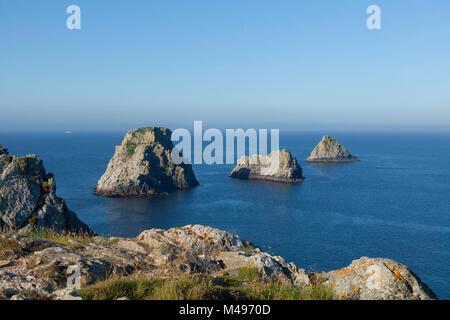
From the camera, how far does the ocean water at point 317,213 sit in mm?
60531

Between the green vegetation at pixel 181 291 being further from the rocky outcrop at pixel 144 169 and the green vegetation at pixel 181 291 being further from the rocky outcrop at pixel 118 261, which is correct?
the rocky outcrop at pixel 144 169

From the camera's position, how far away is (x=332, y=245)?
63.8m

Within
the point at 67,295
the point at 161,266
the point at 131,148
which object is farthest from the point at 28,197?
the point at 131,148

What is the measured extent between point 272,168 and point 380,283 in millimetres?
142716

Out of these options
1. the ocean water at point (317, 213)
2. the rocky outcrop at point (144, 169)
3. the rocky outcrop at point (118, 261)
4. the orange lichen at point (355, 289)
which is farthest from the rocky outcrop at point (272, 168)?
the orange lichen at point (355, 289)

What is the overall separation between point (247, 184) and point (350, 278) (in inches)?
5113

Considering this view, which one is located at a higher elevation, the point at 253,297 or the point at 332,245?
Answer: the point at 253,297

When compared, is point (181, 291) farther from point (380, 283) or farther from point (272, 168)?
point (272, 168)

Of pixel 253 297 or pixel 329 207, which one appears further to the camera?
pixel 329 207

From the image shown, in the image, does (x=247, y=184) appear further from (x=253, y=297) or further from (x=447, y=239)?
(x=253, y=297)

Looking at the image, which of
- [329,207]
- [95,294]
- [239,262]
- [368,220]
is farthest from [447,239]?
[95,294]

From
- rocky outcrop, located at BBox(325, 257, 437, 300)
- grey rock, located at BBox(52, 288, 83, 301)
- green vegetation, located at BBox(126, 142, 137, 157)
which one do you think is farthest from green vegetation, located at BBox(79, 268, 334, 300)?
green vegetation, located at BBox(126, 142, 137, 157)

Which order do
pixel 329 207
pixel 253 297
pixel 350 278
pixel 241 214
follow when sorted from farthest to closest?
pixel 329 207 < pixel 241 214 < pixel 350 278 < pixel 253 297

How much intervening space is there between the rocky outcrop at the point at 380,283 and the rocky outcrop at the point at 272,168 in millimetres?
135203
